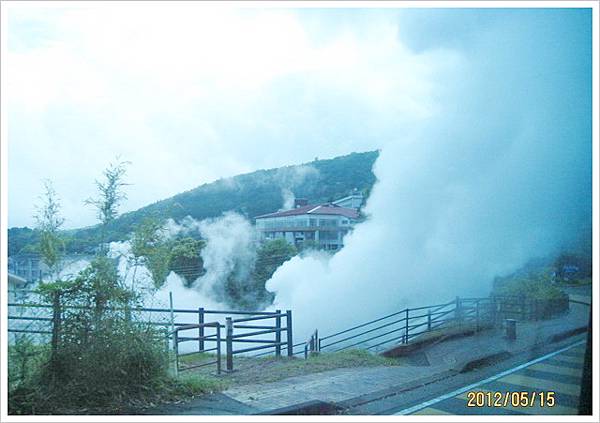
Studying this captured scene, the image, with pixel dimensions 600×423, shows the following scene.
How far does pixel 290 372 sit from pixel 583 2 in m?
5.51

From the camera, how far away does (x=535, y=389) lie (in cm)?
614

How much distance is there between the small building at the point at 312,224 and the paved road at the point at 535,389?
248cm

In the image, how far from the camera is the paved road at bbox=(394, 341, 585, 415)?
5.88 m

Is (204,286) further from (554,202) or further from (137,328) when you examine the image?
(554,202)

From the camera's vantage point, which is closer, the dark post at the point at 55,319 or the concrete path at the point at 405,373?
the dark post at the point at 55,319

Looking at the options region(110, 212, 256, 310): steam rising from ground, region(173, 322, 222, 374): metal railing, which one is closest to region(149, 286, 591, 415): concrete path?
region(173, 322, 222, 374): metal railing

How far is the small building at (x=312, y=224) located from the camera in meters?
7.62

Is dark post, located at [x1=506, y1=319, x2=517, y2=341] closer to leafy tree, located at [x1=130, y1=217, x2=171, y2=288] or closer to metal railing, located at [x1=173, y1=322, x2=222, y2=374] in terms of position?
metal railing, located at [x1=173, y1=322, x2=222, y2=374]

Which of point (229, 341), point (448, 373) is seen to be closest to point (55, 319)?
point (229, 341)

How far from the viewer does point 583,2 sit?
5.71 m

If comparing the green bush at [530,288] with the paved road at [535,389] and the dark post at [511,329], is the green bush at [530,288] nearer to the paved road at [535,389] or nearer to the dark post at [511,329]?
the dark post at [511,329]
